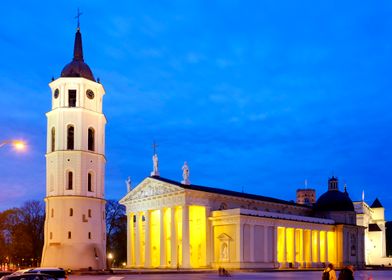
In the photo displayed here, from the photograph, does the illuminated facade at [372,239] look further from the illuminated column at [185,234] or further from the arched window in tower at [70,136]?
the arched window in tower at [70,136]

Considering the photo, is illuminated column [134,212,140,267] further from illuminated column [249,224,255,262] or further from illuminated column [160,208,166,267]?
illuminated column [249,224,255,262]

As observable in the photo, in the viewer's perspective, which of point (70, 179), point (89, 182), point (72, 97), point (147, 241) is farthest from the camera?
point (147, 241)

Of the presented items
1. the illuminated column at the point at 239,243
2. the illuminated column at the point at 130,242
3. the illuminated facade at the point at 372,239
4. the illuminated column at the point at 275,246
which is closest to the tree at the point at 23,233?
the illuminated column at the point at 130,242

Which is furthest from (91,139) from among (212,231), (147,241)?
(147,241)

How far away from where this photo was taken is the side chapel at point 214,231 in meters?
78.5

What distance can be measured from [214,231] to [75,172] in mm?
24548

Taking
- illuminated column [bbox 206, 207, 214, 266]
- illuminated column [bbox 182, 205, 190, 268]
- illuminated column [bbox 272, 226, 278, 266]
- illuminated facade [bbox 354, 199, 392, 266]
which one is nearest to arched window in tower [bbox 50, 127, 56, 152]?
illuminated column [bbox 182, 205, 190, 268]

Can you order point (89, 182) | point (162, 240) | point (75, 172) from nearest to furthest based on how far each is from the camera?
point (75, 172), point (89, 182), point (162, 240)

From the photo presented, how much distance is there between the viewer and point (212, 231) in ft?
266

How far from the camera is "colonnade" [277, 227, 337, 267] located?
284 feet

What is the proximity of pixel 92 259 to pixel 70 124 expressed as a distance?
15.6 m

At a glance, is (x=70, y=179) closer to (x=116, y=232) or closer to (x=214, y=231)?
(x=214, y=231)

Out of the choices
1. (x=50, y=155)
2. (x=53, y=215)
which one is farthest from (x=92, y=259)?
(x=50, y=155)

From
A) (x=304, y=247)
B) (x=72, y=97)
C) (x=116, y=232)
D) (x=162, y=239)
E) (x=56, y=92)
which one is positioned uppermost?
(x=56, y=92)
